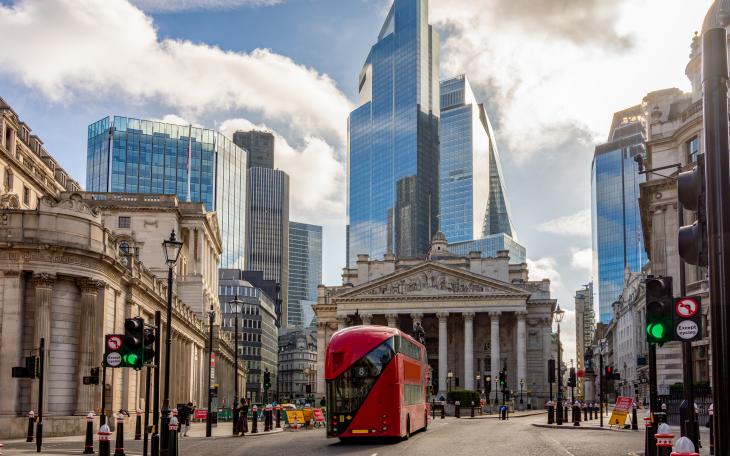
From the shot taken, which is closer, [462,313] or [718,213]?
[718,213]

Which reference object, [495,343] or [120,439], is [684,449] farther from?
[495,343]

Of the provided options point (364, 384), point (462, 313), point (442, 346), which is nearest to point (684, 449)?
point (364, 384)

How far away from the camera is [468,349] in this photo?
400ft

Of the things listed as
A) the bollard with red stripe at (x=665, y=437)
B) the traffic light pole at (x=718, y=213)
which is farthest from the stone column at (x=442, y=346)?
the traffic light pole at (x=718, y=213)

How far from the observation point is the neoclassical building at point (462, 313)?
120875 mm

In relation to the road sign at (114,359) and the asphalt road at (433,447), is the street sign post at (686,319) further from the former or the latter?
the asphalt road at (433,447)

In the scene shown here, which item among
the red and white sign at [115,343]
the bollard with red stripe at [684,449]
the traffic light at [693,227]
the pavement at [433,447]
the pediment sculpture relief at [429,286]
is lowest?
the pavement at [433,447]

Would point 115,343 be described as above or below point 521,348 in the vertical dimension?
above

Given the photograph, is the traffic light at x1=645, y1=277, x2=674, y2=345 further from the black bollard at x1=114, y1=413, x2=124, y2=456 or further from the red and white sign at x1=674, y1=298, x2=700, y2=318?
the black bollard at x1=114, y1=413, x2=124, y2=456

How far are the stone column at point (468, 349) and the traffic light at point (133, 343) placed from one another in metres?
101

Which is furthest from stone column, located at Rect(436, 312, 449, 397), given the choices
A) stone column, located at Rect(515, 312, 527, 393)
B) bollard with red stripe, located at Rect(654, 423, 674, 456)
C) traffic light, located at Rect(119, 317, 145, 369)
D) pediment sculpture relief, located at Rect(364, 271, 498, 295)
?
bollard with red stripe, located at Rect(654, 423, 674, 456)

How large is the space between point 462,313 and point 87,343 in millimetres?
82172

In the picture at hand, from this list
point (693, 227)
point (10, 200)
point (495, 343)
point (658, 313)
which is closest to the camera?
point (693, 227)

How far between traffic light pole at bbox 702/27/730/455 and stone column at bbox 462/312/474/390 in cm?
11362
